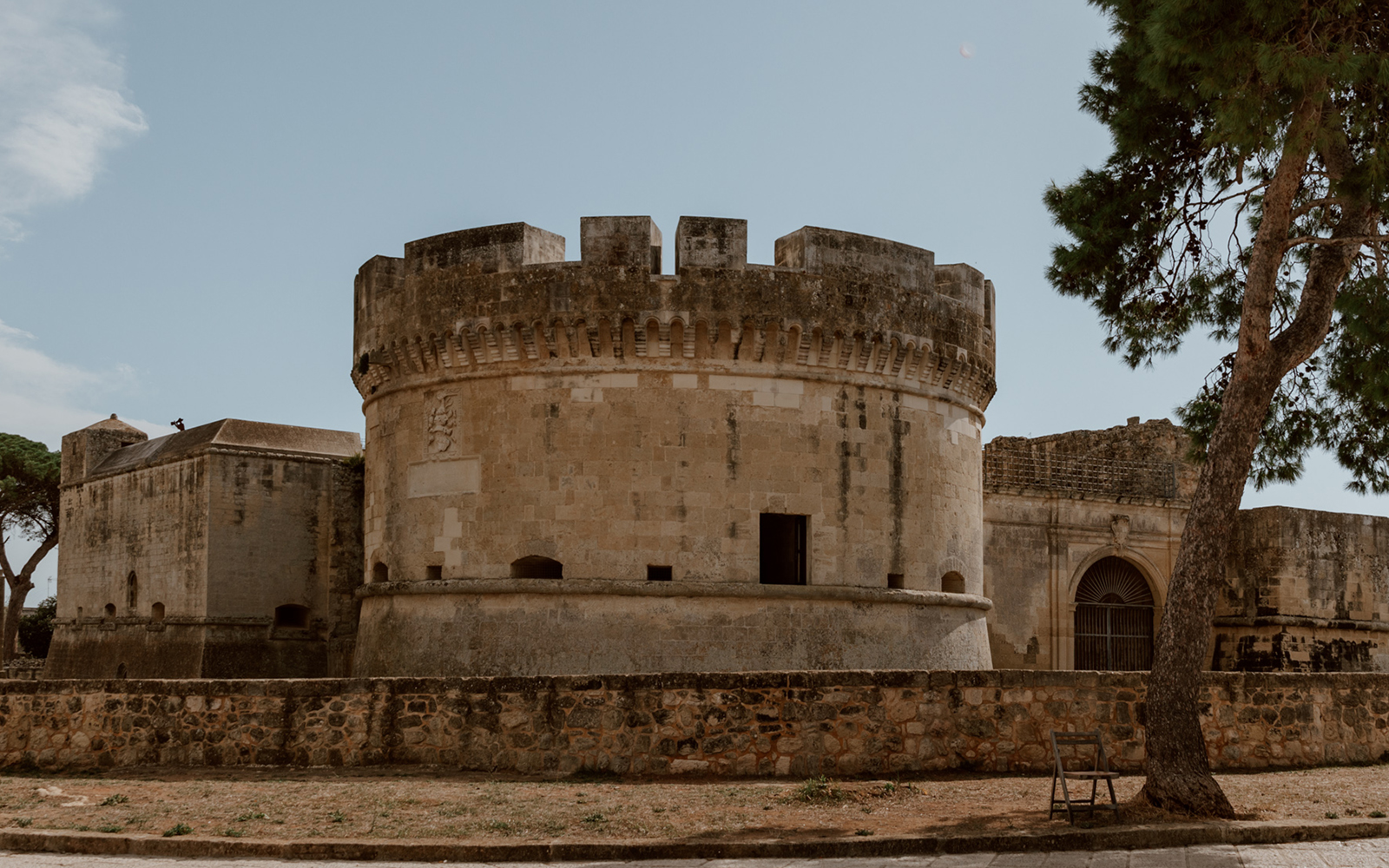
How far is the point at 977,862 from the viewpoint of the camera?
6.38 metres

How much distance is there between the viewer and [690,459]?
12.0 meters

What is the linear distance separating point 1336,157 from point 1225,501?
2674 mm

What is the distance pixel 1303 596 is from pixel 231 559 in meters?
16.1

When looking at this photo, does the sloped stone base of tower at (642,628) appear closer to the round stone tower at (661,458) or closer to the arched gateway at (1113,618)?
the round stone tower at (661,458)

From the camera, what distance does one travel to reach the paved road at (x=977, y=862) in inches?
247

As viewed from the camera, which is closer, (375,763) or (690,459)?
(375,763)

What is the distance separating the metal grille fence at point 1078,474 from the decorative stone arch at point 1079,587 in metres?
0.93

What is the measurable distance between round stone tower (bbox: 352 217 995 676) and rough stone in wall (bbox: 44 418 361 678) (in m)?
4.17

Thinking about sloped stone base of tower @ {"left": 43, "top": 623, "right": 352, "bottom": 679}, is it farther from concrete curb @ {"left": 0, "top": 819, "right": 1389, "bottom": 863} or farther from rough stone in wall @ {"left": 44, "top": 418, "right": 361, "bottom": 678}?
concrete curb @ {"left": 0, "top": 819, "right": 1389, "bottom": 863}

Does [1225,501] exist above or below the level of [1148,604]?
above

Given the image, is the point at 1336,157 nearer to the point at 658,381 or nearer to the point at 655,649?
the point at 658,381

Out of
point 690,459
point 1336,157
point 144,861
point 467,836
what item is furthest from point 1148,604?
point 144,861

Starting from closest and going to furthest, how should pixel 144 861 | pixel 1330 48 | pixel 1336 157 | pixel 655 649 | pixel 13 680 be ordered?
pixel 144 861 < pixel 1330 48 < pixel 1336 157 < pixel 13 680 < pixel 655 649

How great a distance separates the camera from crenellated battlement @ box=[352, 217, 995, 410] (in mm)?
12055
